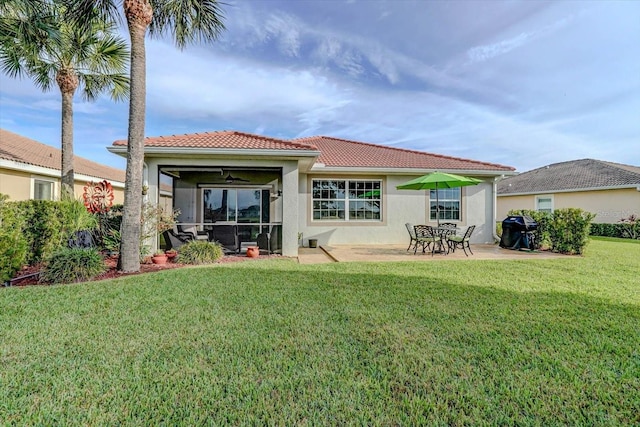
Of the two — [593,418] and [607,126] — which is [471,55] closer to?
[607,126]

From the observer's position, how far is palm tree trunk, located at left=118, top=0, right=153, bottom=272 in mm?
7617

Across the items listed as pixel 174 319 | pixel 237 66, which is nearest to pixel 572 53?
pixel 237 66

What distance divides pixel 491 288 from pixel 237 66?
13324 millimetres

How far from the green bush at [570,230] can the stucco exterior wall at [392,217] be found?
2.92 m

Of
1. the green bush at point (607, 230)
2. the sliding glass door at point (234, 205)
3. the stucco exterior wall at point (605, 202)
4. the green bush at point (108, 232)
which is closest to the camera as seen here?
the green bush at point (108, 232)

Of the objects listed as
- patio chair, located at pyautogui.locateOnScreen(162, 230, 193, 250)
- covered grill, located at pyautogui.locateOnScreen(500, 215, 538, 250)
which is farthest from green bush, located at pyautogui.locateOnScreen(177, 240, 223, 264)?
covered grill, located at pyautogui.locateOnScreen(500, 215, 538, 250)

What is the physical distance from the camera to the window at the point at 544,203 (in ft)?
75.4

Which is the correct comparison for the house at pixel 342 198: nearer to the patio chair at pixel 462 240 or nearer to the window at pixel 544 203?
the patio chair at pixel 462 240

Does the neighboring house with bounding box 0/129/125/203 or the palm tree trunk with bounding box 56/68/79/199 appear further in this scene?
the neighboring house with bounding box 0/129/125/203

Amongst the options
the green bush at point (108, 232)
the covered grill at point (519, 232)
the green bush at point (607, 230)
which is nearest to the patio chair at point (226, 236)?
the green bush at point (108, 232)

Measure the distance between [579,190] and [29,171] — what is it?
103 feet

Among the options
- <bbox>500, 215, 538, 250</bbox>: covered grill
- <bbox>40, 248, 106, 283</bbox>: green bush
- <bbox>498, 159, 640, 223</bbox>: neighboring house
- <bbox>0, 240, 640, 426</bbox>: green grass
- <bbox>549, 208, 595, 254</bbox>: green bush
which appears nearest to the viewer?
<bbox>0, 240, 640, 426</bbox>: green grass

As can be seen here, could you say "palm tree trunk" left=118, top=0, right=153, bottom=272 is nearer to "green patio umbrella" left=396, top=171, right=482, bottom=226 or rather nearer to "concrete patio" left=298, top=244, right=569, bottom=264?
"concrete patio" left=298, top=244, right=569, bottom=264

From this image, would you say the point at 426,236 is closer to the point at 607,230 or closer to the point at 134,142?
the point at 134,142
